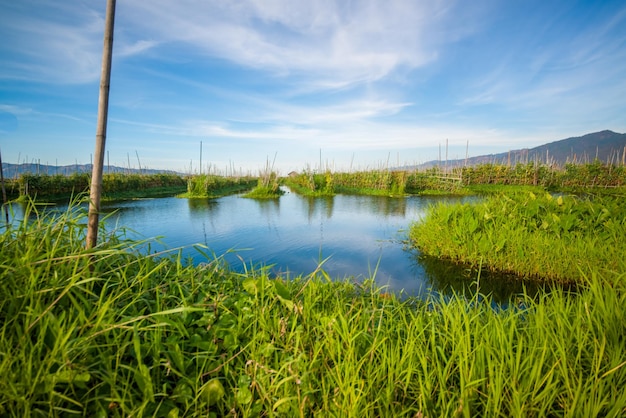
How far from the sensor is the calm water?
14.0 ft

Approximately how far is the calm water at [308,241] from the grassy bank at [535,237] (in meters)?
0.52

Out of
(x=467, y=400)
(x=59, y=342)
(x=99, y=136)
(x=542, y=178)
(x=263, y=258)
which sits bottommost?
(x=263, y=258)

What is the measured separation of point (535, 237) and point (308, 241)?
4.34 metres

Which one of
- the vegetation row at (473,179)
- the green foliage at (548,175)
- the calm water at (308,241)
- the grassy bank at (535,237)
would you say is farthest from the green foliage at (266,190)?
the green foliage at (548,175)

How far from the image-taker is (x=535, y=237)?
14.7 feet

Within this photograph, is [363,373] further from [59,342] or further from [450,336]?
[59,342]

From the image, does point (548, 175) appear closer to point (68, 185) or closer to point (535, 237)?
point (535, 237)

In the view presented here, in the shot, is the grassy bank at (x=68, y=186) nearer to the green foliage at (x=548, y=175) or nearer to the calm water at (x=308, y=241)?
the calm water at (x=308, y=241)


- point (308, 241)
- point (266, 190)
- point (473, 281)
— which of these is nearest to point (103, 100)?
point (473, 281)

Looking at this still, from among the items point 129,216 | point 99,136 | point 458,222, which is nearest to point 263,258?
point 99,136

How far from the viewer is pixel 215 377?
4.11 feet

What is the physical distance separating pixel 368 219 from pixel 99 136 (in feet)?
26.5

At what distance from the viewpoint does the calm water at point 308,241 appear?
4277 millimetres

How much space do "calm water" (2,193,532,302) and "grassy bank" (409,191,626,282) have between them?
52 cm
